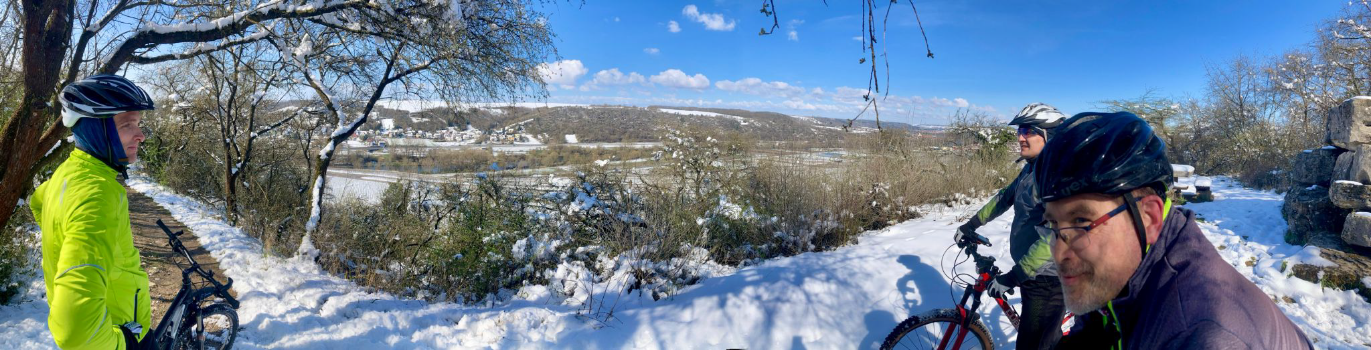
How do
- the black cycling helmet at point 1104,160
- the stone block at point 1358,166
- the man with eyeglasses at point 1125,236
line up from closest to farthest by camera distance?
1. the man with eyeglasses at point 1125,236
2. the black cycling helmet at point 1104,160
3. the stone block at point 1358,166

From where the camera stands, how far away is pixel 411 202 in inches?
361

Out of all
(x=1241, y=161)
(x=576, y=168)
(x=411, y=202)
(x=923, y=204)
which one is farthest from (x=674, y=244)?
(x=1241, y=161)

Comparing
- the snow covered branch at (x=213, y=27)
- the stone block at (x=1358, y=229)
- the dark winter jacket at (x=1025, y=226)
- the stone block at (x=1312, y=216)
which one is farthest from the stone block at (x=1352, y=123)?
the snow covered branch at (x=213, y=27)

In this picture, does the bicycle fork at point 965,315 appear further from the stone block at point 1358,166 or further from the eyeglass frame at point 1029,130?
the stone block at point 1358,166

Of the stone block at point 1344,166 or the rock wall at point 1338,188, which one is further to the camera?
the stone block at point 1344,166

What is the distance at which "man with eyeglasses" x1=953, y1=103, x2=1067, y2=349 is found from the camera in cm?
Result: 267

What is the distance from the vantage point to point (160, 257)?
669cm

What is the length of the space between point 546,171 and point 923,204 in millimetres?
7305

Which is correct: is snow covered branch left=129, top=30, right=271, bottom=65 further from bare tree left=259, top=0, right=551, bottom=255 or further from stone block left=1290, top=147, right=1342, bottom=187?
stone block left=1290, top=147, right=1342, bottom=187

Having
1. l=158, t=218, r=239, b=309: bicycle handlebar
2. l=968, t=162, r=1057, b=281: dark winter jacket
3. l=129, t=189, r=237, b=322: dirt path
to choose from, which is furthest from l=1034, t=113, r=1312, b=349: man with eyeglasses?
l=129, t=189, r=237, b=322: dirt path

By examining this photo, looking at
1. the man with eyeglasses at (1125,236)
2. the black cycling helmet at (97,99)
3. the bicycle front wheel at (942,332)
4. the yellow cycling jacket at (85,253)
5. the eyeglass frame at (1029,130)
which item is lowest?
the bicycle front wheel at (942,332)

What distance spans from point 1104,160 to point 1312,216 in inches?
306

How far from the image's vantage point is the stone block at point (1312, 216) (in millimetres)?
5781

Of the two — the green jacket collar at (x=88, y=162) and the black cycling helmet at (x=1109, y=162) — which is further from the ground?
the black cycling helmet at (x=1109, y=162)
